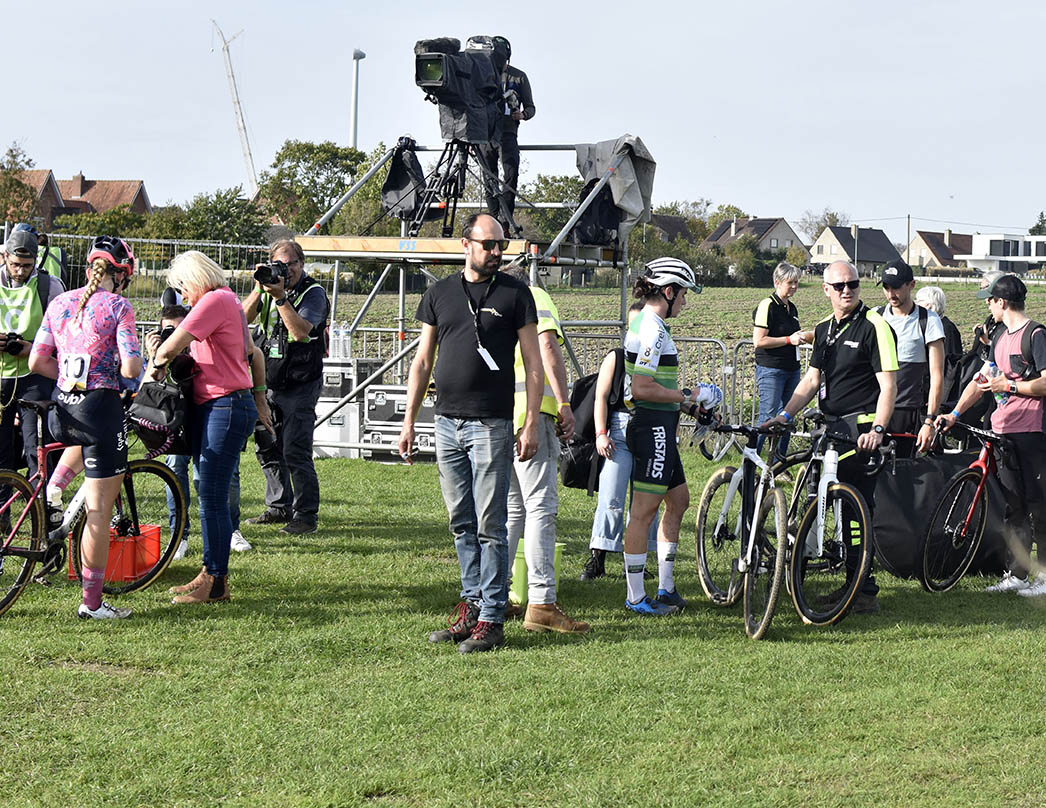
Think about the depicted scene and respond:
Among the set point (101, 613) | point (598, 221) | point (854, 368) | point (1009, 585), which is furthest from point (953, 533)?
point (598, 221)

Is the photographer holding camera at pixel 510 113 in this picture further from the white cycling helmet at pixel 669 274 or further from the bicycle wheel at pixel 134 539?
the bicycle wheel at pixel 134 539

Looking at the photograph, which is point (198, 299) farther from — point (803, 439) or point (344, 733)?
point (803, 439)

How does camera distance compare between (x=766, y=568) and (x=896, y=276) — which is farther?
(x=896, y=276)

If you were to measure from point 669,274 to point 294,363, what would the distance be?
10.4 ft

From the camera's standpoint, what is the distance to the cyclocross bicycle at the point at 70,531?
20.1 feet

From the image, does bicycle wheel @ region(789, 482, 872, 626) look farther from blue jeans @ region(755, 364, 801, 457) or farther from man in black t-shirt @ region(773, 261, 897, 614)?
blue jeans @ region(755, 364, 801, 457)

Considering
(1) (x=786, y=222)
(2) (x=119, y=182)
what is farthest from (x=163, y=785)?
(1) (x=786, y=222)

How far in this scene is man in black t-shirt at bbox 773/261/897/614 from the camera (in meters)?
6.55

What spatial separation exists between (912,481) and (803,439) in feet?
18.5

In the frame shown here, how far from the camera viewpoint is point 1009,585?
24.9 feet

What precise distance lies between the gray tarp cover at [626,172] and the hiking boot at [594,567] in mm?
5337

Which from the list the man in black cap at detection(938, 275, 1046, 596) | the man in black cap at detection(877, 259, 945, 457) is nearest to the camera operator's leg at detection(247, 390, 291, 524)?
the man in black cap at detection(877, 259, 945, 457)

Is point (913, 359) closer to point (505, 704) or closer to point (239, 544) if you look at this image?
point (505, 704)

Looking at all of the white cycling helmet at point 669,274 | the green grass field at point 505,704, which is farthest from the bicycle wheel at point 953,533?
the white cycling helmet at point 669,274
